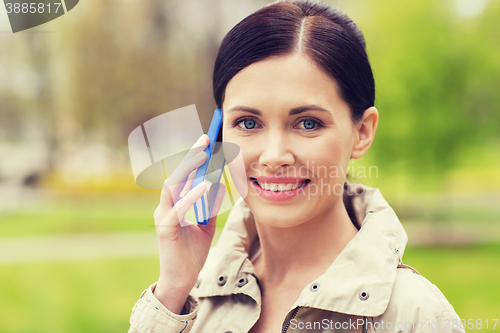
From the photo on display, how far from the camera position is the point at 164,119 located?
2.33 metres

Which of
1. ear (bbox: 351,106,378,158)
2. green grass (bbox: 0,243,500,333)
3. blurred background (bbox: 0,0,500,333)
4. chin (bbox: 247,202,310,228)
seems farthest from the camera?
blurred background (bbox: 0,0,500,333)

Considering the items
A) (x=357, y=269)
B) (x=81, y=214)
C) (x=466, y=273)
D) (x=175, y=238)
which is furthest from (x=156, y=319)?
(x=81, y=214)

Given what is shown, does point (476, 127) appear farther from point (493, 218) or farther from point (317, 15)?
point (317, 15)

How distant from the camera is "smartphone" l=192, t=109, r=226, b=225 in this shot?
6.08 feet

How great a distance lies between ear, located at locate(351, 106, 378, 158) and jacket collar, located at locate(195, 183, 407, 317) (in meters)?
0.25

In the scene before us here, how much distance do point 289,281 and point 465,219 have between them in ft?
36.0

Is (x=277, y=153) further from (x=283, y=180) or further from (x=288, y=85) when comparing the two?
(x=288, y=85)

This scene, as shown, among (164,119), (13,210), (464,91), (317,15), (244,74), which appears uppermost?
(317,15)

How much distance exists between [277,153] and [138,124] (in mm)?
8516

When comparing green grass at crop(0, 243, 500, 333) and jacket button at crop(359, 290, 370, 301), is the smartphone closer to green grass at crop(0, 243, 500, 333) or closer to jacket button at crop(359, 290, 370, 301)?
jacket button at crop(359, 290, 370, 301)

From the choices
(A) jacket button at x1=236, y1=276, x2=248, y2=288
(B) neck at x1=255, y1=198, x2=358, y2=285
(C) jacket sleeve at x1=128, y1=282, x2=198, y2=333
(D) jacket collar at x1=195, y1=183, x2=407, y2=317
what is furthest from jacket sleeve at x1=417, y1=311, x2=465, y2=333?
(C) jacket sleeve at x1=128, y1=282, x2=198, y2=333

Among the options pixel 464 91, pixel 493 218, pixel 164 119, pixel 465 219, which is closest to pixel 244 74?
pixel 164 119

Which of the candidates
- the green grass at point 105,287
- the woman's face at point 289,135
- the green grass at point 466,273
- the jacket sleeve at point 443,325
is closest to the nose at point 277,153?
the woman's face at point 289,135

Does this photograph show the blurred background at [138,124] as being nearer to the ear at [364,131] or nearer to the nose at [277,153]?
the ear at [364,131]
